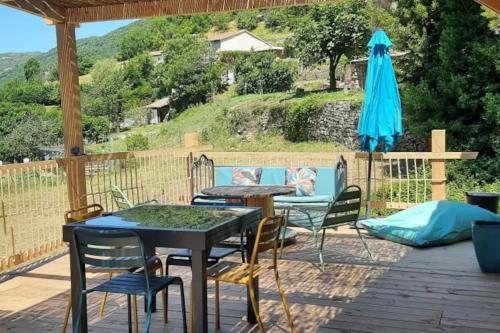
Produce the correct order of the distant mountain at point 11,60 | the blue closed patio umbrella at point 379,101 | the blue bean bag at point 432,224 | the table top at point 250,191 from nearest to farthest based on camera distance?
1. the table top at point 250,191
2. the blue bean bag at point 432,224
3. the blue closed patio umbrella at point 379,101
4. the distant mountain at point 11,60

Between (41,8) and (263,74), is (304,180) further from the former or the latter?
(263,74)

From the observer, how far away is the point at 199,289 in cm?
265

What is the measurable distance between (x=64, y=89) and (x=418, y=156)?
13.9 feet

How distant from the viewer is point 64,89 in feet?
19.6

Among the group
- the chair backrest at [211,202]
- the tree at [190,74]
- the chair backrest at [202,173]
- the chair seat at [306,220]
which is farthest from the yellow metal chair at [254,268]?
the tree at [190,74]

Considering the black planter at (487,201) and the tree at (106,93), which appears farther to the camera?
the tree at (106,93)

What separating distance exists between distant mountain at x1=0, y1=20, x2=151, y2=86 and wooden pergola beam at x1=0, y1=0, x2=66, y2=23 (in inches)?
1242

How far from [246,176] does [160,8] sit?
7.14ft

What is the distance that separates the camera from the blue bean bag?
5.51m

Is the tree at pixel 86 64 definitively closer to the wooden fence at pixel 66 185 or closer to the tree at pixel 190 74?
the tree at pixel 190 74

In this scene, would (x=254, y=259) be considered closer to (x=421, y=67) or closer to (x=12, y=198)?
(x=12, y=198)

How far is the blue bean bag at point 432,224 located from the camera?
551 cm

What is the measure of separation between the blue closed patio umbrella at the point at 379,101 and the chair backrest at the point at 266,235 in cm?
305

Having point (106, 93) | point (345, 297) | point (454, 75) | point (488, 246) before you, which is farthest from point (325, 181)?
point (106, 93)
